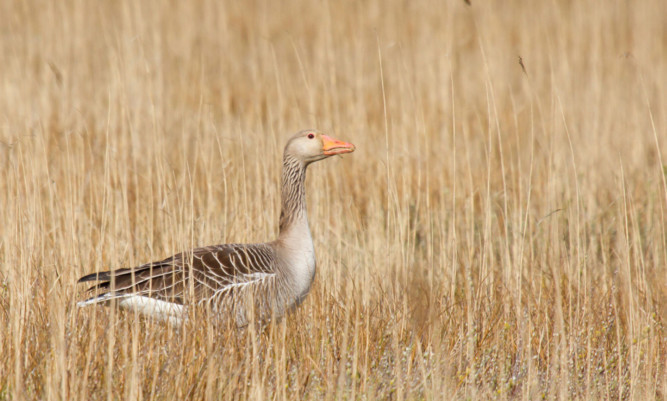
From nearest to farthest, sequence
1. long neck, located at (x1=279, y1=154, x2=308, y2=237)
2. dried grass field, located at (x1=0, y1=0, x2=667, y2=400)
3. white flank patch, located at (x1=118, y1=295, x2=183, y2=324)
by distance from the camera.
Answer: dried grass field, located at (x1=0, y1=0, x2=667, y2=400), white flank patch, located at (x1=118, y1=295, x2=183, y2=324), long neck, located at (x1=279, y1=154, x2=308, y2=237)

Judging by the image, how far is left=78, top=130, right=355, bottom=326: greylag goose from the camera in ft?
14.8

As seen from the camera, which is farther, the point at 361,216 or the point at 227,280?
the point at 361,216

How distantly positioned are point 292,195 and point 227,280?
0.85 meters

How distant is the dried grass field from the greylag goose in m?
0.15

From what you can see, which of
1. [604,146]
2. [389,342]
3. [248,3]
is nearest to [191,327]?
[389,342]

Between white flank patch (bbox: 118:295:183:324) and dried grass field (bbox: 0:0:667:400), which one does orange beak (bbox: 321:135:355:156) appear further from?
white flank patch (bbox: 118:295:183:324)

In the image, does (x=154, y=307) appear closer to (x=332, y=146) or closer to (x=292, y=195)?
(x=292, y=195)

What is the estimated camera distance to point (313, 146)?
536 centimetres

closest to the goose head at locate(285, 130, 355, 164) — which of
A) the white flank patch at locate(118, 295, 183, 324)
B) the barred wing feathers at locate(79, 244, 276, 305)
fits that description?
the barred wing feathers at locate(79, 244, 276, 305)

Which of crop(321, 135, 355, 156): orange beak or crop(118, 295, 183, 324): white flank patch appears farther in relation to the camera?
crop(321, 135, 355, 156): orange beak

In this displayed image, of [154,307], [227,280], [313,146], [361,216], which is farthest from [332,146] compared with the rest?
[154,307]

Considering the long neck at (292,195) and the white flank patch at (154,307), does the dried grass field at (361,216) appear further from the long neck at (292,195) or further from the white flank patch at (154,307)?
the long neck at (292,195)

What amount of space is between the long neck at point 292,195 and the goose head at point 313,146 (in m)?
0.06

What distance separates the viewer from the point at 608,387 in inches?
164
